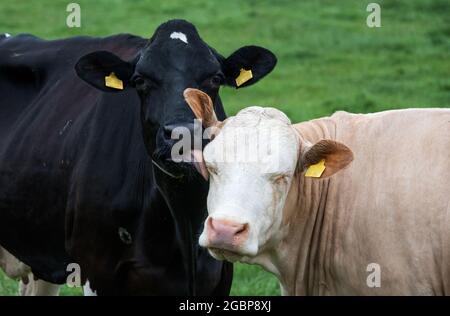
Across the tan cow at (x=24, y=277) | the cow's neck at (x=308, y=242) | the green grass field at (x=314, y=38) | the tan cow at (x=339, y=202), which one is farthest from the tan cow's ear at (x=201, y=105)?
the green grass field at (x=314, y=38)

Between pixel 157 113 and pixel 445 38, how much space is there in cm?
1181

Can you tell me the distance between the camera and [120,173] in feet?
26.0

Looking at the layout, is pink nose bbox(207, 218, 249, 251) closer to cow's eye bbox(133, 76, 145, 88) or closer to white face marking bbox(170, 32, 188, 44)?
cow's eye bbox(133, 76, 145, 88)

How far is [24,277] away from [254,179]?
13.5 ft

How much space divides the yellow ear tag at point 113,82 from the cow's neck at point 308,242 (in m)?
1.64

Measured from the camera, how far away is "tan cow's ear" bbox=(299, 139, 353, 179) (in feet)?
21.3

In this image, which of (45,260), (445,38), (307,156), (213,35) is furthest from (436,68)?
(307,156)

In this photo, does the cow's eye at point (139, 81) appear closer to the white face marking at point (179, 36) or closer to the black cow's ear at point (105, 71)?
the black cow's ear at point (105, 71)

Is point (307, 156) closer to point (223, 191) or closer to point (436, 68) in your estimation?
point (223, 191)

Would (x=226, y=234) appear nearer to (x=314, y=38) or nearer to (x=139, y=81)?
(x=139, y=81)

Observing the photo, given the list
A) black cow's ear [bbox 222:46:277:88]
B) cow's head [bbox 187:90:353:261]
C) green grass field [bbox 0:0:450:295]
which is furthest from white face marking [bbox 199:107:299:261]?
green grass field [bbox 0:0:450:295]

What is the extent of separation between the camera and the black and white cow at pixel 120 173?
7.57 metres

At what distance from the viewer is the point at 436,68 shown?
17406mm

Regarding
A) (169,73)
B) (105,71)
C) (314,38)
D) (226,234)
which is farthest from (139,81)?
(314,38)
